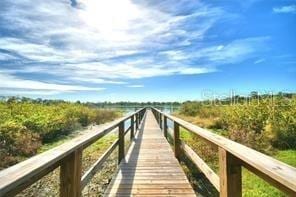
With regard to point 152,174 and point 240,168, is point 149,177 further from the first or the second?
point 240,168

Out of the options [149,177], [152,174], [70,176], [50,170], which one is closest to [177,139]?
[152,174]

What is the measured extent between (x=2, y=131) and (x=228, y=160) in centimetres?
1165

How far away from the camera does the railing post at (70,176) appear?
8.75ft

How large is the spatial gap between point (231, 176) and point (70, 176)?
4.38 ft

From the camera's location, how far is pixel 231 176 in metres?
2.59


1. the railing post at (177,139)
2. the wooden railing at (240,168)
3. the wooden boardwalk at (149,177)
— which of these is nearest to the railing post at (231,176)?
the wooden railing at (240,168)

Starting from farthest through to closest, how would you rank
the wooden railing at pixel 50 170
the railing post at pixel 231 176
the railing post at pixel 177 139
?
1. the railing post at pixel 177 139
2. the railing post at pixel 231 176
3. the wooden railing at pixel 50 170

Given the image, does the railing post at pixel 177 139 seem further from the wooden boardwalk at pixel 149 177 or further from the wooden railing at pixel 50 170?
the wooden railing at pixel 50 170

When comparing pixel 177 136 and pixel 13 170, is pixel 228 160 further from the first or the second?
pixel 177 136

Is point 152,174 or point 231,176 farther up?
point 231,176

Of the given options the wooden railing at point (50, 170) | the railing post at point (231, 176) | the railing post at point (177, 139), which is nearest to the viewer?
the wooden railing at point (50, 170)

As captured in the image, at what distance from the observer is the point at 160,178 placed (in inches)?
222

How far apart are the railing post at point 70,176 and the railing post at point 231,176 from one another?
127 cm

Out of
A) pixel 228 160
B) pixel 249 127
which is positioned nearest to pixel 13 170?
pixel 228 160
